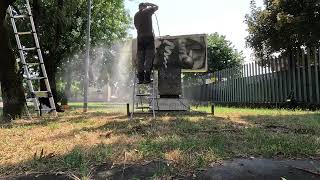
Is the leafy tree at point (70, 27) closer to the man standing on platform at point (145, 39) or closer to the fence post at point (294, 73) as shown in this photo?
the man standing on platform at point (145, 39)

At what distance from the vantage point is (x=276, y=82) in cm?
2062

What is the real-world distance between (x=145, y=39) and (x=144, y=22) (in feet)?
1.25

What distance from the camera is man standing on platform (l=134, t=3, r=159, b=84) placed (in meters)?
10.4

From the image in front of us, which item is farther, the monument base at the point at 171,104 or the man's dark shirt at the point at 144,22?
the monument base at the point at 171,104

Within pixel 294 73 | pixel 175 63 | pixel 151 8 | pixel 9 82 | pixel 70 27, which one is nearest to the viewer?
pixel 151 8

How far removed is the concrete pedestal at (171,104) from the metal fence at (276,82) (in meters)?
6.13

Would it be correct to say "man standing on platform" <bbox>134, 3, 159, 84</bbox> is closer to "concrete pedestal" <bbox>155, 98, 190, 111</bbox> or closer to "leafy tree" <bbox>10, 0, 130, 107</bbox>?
"concrete pedestal" <bbox>155, 98, 190, 111</bbox>

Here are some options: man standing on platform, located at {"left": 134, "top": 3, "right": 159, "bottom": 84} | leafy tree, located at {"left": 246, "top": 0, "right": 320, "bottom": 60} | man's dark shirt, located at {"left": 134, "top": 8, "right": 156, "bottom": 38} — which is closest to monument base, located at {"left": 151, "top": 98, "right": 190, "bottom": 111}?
man standing on platform, located at {"left": 134, "top": 3, "right": 159, "bottom": 84}

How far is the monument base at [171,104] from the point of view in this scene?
1281 centimetres

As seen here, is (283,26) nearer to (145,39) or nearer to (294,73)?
(294,73)

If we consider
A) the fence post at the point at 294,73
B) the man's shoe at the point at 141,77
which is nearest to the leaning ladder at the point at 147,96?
the man's shoe at the point at 141,77

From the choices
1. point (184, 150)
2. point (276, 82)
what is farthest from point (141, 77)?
point (276, 82)

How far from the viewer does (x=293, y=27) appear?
18594 millimetres

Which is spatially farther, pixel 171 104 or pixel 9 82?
pixel 171 104
